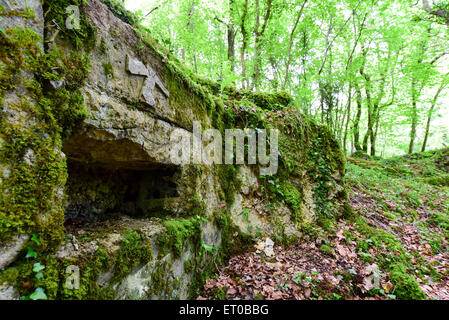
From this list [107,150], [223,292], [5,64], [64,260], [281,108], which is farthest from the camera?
[281,108]

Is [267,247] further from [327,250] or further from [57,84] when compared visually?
[57,84]

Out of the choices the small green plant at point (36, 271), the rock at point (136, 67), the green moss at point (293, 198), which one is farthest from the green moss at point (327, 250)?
the rock at point (136, 67)

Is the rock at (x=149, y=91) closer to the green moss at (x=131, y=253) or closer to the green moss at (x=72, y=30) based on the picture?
the green moss at (x=72, y=30)

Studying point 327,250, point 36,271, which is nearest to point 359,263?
point 327,250

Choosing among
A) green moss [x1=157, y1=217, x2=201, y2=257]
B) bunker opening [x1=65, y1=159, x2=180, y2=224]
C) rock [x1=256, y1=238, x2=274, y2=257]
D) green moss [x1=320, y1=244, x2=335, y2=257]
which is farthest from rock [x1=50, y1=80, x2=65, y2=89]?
green moss [x1=320, y1=244, x2=335, y2=257]

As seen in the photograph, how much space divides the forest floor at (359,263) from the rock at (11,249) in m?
2.33

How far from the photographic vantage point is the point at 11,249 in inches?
48.4

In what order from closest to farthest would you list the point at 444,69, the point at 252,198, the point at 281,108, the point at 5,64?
1. the point at 5,64
2. the point at 252,198
3. the point at 281,108
4. the point at 444,69

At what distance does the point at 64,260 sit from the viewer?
4.85ft

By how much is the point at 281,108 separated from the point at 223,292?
4952 millimetres

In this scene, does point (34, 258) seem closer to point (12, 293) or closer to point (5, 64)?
point (12, 293)

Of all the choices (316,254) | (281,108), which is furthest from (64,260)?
(281,108)

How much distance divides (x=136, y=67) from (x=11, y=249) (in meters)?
2.03

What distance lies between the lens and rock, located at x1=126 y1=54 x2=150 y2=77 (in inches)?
88.4
